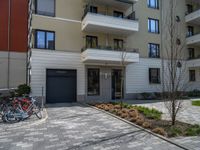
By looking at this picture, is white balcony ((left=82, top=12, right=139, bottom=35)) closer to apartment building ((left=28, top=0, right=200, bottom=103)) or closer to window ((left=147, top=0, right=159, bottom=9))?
apartment building ((left=28, top=0, right=200, bottom=103))

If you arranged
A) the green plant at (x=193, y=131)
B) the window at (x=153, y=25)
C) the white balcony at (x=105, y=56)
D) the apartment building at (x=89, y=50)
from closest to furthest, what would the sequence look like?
1. the green plant at (x=193, y=131)
2. the apartment building at (x=89, y=50)
3. the white balcony at (x=105, y=56)
4. the window at (x=153, y=25)

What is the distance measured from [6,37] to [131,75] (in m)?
14.2

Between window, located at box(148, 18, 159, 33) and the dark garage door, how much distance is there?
10.5 meters

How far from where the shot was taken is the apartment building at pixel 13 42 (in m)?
21.1

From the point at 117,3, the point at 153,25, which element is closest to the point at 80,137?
the point at 117,3

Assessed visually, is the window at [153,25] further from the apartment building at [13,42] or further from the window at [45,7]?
the apartment building at [13,42]

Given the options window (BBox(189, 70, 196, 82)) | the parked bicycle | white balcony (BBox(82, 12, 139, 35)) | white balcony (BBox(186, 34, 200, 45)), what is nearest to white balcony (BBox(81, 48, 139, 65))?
white balcony (BBox(82, 12, 139, 35))

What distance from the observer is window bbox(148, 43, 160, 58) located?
2148cm

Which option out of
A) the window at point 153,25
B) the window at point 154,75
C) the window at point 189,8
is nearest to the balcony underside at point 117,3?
the window at point 153,25

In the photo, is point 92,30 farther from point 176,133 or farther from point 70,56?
point 176,133

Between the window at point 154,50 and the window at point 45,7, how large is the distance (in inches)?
432

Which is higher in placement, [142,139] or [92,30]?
[92,30]

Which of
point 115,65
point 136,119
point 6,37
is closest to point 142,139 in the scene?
point 136,119

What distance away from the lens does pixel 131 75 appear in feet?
64.8
